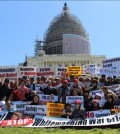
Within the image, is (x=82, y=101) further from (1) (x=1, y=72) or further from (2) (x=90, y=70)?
(1) (x=1, y=72)

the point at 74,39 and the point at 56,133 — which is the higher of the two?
the point at 74,39

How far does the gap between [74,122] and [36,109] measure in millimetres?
1919

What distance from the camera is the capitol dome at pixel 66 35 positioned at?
12638 centimetres

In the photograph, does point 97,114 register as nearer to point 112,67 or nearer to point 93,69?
point 112,67

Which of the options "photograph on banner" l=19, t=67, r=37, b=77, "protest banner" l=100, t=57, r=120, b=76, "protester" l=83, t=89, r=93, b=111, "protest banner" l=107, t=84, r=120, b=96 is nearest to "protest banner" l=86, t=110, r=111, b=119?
"protester" l=83, t=89, r=93, b=111

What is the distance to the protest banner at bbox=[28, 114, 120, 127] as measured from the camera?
1418 cm

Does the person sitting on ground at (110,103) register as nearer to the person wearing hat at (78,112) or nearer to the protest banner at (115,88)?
the person wearing hat at (78,112)

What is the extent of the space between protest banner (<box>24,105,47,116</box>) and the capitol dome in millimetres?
108296

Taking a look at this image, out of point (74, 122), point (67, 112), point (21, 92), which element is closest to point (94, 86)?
point (67, 112)

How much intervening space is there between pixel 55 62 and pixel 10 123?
4158 inches

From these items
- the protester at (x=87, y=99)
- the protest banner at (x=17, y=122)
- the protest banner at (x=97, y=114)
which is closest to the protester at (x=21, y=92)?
the protest banner at (x=17, y=122)

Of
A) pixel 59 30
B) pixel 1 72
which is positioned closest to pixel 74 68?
pixel 1 72

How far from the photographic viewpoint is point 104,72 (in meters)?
23.1

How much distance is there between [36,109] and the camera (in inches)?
626
